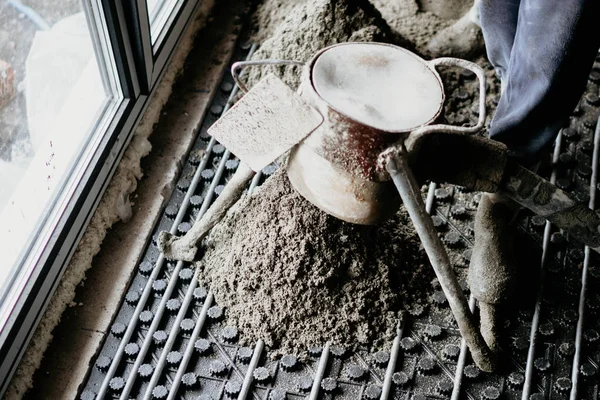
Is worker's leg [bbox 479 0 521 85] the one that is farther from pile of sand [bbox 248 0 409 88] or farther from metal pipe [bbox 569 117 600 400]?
metal pipe [bbox 569 117 600 400]

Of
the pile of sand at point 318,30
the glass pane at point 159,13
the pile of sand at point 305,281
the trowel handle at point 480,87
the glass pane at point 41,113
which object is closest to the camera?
the trowel handle at point 480,87

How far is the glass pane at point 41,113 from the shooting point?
212 centimetres

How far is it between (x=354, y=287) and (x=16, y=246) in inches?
34.5

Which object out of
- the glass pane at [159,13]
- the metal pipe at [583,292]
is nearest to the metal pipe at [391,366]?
the metal pipe at [583,292]

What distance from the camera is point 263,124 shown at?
78.4 inches

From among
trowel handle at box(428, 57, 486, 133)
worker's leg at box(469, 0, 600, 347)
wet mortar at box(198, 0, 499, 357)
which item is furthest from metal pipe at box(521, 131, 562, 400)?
trowel handle at box(428, 57, 486, 133)

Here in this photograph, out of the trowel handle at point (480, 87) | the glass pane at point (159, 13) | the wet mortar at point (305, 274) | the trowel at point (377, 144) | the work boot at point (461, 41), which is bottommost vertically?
the wet mortar at point (305, 274)

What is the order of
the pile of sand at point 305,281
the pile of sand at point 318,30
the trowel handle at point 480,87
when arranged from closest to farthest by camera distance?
the trowel handle at point 480,87 < the pile of sand at point 305,281 < the pile of sand at point 318,30

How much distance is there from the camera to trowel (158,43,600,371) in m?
1.89

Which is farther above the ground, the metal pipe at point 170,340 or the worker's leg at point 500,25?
the worker's leg at point 500,25

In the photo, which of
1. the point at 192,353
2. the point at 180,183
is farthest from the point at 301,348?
the point at 180,183

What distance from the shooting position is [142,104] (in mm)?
2672

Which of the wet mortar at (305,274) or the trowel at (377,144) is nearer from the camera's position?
the trowel at (377,144)

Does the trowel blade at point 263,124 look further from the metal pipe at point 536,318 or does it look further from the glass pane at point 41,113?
the metal pipe at point 536,318
